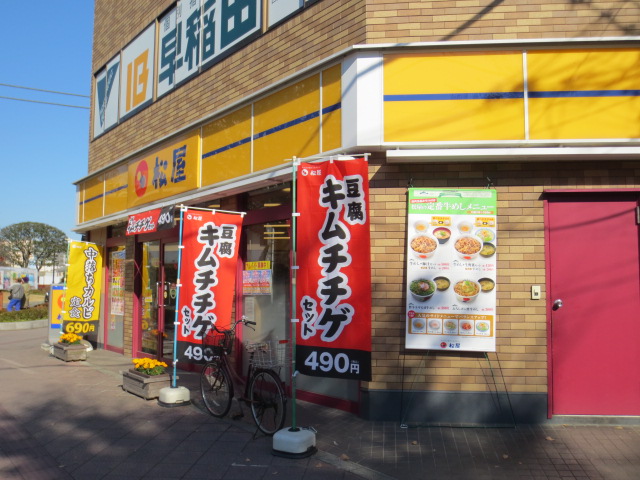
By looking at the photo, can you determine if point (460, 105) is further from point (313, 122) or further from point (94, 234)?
point (94, 234)

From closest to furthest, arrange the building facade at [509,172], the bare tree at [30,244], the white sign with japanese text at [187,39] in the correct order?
the building facade at [509,172] < the white sign with japanese text at [187,39] < the bare tree at [30,244]

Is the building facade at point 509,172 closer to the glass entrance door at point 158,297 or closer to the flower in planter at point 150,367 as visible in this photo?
the flower in planter at point 150,367

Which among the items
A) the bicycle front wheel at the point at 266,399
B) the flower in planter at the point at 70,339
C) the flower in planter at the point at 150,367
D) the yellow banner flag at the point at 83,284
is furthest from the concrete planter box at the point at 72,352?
the bicycle front wheel at the point at 266,399

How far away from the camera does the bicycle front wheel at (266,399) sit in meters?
5.54

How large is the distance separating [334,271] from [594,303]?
9.95 ft

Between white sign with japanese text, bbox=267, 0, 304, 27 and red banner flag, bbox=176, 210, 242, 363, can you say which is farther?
white sign with japanese text, bbox=267, 0, 304, 27

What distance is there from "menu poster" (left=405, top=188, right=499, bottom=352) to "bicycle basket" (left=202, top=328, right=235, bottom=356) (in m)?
2.17

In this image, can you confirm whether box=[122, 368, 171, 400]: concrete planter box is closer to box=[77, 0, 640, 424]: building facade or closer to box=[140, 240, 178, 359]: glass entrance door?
box=[140, 240, 178, 359]: glass entrance door

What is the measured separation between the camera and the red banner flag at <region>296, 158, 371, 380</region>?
510 cm

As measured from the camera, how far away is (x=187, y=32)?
9703 mm

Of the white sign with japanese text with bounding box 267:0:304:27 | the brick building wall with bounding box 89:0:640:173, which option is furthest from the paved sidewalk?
the white sign with japanese text with bounding box 267:0:304:27

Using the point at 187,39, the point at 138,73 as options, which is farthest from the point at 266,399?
the point at 138,73

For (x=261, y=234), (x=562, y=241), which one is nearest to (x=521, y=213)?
(x=562, y=241)

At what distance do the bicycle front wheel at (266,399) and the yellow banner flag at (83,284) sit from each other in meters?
7.12
